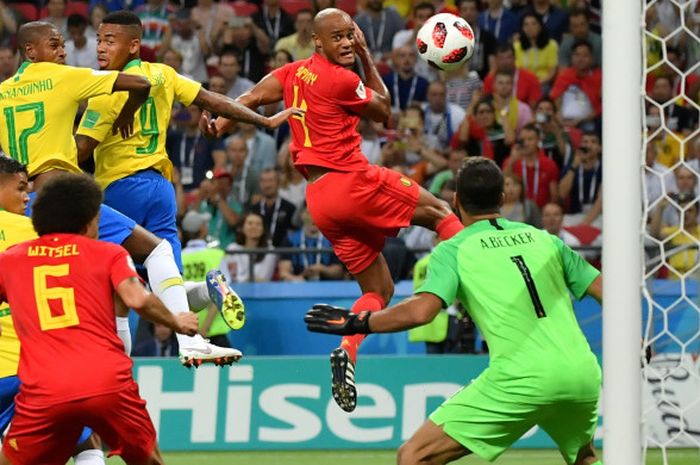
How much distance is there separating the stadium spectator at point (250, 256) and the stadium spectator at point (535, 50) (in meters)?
3.50

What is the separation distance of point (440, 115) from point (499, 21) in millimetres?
1523

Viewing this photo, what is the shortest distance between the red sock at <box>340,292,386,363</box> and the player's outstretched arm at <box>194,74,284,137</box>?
4.41 ft

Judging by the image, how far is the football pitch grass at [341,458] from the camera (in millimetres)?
10492

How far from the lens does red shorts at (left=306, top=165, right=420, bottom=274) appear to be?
895 centimetres

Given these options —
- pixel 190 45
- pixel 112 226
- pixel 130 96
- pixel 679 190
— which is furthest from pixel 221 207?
pixel 112 226

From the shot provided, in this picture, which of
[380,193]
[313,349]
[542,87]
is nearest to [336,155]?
[380,193]

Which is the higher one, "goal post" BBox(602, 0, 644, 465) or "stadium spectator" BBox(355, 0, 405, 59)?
"stadium spectator" BBox(355, 0, 405, 59)

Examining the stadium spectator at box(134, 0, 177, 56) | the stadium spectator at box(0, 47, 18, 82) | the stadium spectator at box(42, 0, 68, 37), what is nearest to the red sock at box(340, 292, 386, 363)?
A: the stadium spectator at box(134, 0, 177, 56)

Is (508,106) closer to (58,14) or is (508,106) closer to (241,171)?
(241,171)

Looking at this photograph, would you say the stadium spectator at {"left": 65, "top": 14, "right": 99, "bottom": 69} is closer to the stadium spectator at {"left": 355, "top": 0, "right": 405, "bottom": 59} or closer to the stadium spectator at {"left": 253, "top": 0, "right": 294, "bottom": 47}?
the stadium spectator at {"left": 253, "top": 0, "right": 294, "bottom": 47}

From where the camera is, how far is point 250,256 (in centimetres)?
1305

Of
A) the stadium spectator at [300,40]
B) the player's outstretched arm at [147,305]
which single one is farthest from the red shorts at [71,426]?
the stadium spectator at [300,40]

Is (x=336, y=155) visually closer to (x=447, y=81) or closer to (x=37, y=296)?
(x=37, y=296)

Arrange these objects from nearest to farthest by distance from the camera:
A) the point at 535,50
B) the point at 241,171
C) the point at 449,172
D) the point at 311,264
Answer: the point at 311,264
the point at 449,172
the point at 241,171
the point at 535,50
